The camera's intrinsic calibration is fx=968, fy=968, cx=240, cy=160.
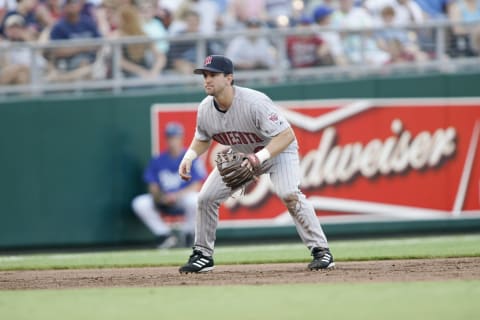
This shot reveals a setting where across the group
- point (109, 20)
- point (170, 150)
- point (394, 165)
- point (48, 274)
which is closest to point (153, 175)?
point (170, 150)

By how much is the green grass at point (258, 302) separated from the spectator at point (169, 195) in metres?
6.22

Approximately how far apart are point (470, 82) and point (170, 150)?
470 cm

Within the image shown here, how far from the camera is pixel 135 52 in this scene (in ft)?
44.5

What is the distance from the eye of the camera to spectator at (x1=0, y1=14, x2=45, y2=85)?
43.3 feet

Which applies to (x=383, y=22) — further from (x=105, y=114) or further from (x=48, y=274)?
(x=48, y=274)

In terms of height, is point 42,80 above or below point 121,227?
above

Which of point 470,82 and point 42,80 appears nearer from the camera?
point 42,80

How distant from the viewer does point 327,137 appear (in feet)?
46.6

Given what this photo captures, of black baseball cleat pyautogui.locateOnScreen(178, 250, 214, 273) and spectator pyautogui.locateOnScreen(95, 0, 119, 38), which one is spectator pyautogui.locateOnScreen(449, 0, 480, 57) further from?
black baseball cleat pyautogui.locateOnScreen(178, 250, 214, 273)

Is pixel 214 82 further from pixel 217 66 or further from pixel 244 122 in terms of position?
pixel 244 122

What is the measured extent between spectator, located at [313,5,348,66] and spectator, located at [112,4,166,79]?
235 centimetres

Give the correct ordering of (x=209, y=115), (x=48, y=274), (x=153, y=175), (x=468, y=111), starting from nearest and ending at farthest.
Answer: (x=209, y=115), (x=48, y=274), (x=153, y=175), (x=468, y=111)

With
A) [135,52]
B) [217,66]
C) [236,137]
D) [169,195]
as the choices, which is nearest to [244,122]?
[236,137]

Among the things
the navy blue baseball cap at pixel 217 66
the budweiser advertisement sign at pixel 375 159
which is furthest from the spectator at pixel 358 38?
the navy blue baseball cap at pixel 217 66
